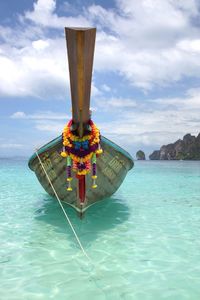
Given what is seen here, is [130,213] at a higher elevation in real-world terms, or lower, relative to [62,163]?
lower

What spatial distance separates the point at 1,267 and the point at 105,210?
4.40 m

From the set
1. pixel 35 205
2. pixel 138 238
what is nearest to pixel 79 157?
pixel 138 238

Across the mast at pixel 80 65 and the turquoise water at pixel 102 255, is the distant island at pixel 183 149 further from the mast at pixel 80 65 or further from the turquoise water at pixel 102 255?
the mast at pixel 80 65

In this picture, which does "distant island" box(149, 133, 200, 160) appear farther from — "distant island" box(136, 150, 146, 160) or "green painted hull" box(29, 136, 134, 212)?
"green painted hull" box(29, 136, 134, 212)

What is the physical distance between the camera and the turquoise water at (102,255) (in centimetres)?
392

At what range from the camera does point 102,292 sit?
3.84 m

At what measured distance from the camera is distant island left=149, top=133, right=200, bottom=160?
380ft

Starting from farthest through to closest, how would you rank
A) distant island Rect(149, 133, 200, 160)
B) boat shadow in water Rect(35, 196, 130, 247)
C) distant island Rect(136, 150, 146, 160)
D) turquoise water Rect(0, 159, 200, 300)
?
distant island Rect(136, 150, 146, 160), distant island Rect(149, 133, 200, 160), boat shadow in water Rect(35, 196, 130, 247), turquoise water Rect(0, 159, 200, 300)

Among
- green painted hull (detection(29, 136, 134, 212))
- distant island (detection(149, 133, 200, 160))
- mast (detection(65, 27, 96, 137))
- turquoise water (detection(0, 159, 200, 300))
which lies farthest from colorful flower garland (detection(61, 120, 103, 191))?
distant island (detection(149, 133, 200, 160))

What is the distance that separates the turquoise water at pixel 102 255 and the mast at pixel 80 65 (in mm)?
2326

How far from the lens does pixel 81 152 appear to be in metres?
6.08

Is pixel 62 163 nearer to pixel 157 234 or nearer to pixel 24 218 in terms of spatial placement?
pixel 24 218

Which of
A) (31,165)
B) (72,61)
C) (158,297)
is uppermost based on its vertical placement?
(72,61)

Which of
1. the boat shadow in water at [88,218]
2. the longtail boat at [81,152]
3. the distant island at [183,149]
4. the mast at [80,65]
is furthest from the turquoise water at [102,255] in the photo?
the distant island at [183,149]
